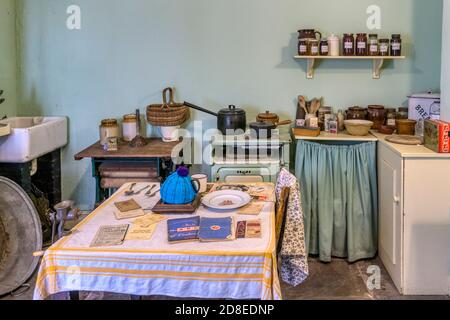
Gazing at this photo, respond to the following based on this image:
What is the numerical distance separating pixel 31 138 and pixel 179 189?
5.35ft

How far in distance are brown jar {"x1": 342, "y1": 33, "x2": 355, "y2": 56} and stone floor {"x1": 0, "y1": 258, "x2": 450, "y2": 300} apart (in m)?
1.49

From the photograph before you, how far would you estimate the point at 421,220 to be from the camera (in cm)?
274

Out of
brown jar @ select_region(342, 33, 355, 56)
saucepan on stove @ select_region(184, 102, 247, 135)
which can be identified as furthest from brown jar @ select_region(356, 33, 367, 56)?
saucepan on stove @ select_region(184, 102, 247, 135)

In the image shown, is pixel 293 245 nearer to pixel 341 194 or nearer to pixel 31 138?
pixel 341 194

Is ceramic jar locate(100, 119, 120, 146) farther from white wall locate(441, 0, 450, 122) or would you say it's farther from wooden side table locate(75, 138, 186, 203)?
white wall locate(441, 0, 450, 122)

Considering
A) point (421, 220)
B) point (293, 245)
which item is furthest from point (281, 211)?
point (421, 220)

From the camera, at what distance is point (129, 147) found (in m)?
3.51

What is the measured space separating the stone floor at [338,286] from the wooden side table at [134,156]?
2.71ft

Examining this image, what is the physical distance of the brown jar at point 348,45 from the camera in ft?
11.3

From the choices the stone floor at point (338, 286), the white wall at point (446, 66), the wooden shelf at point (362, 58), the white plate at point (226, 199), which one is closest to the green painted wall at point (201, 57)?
the wooden shelf at point (362, 58)

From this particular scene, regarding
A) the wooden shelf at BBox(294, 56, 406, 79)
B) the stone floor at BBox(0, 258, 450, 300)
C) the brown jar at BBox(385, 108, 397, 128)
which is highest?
the wooden shelf at BBox(294, 56, 406, 79)

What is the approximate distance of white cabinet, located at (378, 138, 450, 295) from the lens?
2.71m

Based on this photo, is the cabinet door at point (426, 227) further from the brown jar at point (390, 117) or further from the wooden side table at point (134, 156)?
the wooden side table at point (134, 156)

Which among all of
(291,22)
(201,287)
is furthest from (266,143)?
(201,287)
